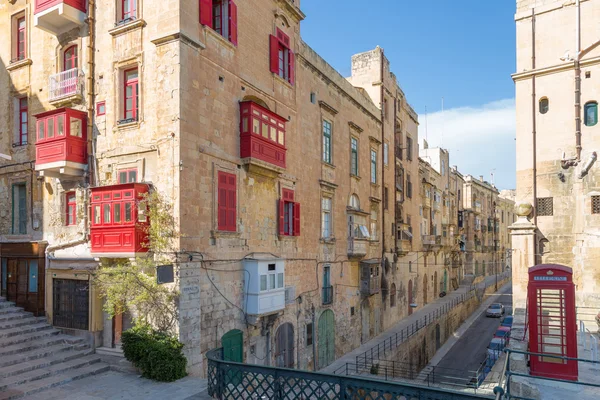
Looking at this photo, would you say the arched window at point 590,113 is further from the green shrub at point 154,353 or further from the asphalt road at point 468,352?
the green shrub at point 154,353

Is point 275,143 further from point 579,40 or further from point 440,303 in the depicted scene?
point 440,303

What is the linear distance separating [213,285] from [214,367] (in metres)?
4.46

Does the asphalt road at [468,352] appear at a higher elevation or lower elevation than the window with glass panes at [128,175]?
lower

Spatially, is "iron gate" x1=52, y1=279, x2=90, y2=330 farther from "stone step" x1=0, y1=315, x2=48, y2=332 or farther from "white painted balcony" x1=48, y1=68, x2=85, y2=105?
"white painted balcony" x1=48, y1=68, x2=85, y2=105

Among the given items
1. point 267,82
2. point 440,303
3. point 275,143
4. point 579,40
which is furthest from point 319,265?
point 440,303

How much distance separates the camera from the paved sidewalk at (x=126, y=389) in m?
11.0

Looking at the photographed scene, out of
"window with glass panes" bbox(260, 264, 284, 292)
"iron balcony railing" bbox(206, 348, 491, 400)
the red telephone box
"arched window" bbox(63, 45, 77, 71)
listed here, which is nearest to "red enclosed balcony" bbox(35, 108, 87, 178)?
"arched window" bbox(63, 45, 77, 71)

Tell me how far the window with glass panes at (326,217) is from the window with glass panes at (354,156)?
3.23 metres

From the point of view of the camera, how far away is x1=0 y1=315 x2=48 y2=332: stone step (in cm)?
1456

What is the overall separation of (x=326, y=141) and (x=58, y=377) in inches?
584

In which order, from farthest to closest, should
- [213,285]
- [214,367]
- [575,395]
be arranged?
[213,285], [575,395], [214,367]

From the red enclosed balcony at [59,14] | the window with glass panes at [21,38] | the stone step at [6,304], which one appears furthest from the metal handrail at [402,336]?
the window with glass panes at [21,38]

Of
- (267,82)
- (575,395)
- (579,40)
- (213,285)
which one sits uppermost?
(579,40)

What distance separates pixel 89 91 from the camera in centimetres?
1494
